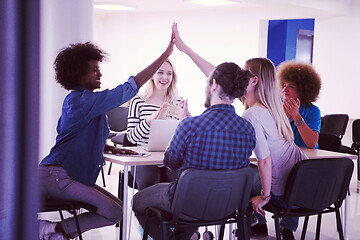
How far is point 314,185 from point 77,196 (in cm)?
125

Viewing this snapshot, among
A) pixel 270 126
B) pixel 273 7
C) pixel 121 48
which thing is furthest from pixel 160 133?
pixel 121 48

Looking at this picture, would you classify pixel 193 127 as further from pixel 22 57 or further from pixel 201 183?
pixel 22 57

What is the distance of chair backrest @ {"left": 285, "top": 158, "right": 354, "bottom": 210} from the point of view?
2.40 metres

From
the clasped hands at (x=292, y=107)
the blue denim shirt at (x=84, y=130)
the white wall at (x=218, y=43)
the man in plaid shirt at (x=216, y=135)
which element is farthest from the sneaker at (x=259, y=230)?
the white wall at (x=218, y=43)

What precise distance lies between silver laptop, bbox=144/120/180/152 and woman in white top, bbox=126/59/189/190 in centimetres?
27

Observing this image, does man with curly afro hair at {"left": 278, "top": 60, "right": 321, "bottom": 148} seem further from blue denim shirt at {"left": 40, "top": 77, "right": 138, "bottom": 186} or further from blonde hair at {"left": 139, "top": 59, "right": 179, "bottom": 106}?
blue denim shirt at {"left": 40, "top": 77, "right": 138, "bottom": 186}

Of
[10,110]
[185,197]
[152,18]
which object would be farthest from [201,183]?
[152,18]

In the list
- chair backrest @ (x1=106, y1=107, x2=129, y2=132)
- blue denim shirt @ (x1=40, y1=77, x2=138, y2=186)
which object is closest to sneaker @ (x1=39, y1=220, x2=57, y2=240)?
blue denim shirt @ (x1=40, y1=77, x2=138, y2=186)


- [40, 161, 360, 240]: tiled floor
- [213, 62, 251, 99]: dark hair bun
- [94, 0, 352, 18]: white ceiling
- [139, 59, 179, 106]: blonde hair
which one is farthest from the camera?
[94, 0, 352, 18]: white ceiling

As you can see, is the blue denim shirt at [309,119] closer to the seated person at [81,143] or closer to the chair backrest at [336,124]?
the seated person at [81,143]

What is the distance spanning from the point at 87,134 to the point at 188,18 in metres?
7.64

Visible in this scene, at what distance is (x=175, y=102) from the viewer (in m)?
3.70

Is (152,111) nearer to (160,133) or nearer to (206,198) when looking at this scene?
(160,133)

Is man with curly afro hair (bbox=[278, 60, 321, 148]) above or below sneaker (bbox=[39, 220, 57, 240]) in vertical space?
above
